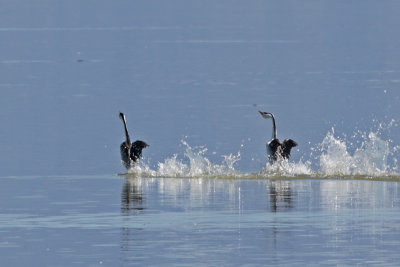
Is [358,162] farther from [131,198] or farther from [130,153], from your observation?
[131,198]

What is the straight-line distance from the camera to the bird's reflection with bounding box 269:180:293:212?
30188 mm

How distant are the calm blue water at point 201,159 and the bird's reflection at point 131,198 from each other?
1.8 inches

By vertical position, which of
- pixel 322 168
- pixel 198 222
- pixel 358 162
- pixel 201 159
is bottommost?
pixel 198 222

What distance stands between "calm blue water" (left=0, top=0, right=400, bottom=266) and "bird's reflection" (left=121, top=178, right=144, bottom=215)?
0.05 meters

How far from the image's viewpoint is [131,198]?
32.4 m

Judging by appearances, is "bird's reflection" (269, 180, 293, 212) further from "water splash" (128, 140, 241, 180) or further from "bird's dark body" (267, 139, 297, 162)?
"water splash" (128, 140, 241, 180)

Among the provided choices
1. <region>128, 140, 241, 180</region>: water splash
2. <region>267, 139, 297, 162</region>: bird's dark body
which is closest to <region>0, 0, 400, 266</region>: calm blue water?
<region>128, 140, 241, 180</region>: water splash

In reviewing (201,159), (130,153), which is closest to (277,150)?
(201,159)

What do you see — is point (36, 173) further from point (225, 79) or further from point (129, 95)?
point (225, 79)

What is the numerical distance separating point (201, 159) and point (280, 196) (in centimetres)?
682

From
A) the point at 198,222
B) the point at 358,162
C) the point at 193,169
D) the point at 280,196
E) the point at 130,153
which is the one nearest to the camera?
the point at 198,222

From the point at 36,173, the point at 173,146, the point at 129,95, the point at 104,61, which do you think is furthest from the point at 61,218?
the point at 104,61

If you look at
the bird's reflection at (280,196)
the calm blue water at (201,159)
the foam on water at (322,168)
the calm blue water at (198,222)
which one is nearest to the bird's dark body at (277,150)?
the foam on water at (322,168)

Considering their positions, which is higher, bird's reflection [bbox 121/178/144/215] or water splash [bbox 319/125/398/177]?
water splash [bbox 319/125/398/177]
